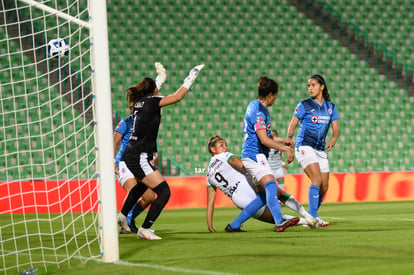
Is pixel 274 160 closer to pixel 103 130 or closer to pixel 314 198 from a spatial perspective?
pixel 314 198

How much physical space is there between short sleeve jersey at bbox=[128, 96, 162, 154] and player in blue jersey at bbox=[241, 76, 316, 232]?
3.96 feet

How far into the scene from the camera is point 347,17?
77.4ft

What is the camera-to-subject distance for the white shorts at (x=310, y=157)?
365 inches

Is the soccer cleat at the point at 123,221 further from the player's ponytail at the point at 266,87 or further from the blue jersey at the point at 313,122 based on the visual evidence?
the blue jersey at the point at 313,122

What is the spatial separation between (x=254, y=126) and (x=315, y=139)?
1235 millimetres

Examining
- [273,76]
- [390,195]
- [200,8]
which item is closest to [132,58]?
[200,8]

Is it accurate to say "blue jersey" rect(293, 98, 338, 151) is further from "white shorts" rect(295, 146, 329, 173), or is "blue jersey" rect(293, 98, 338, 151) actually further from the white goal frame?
the white goal frame

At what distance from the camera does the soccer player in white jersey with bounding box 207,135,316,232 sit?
28.8 feet

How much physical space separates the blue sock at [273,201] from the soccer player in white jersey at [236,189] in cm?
35

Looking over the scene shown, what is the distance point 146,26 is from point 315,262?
17.7 metres

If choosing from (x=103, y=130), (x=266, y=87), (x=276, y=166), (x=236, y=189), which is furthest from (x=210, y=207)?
(x=276, y=166)

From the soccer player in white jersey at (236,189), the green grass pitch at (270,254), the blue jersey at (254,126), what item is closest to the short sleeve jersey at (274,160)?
the soccer player in white jersey at (236,189)

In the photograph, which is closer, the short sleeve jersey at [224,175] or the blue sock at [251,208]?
the blue sock at [251,208]

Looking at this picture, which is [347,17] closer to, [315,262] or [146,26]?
[146,26]
